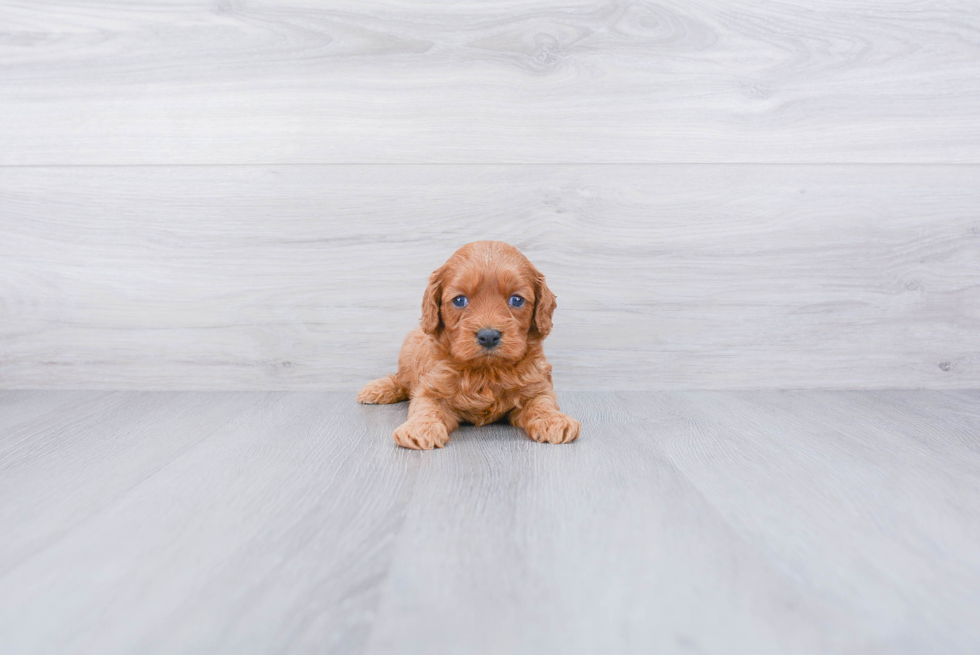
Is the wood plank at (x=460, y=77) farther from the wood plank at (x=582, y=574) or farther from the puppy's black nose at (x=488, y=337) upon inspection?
the wood plank at (x=582, y=574)

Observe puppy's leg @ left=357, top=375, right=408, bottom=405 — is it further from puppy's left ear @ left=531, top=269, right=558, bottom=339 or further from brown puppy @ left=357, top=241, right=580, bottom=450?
puppy's left ear @ left=531, top=269, right=558, bottom=339

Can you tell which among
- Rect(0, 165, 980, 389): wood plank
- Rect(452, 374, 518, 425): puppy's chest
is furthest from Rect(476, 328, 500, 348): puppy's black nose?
Rect(0, 165, 980, 389): wood plank

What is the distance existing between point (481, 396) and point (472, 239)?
559 millimetres

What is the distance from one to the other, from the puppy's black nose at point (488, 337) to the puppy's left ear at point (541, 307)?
14 centimetres

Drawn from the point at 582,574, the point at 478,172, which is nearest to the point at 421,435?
the point at 582,574

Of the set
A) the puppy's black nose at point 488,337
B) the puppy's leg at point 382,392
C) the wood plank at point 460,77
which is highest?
the wood plank at point 460,77

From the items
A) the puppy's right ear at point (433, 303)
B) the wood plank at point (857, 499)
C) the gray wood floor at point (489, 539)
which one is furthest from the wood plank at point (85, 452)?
the wood plank at point (857, 499)

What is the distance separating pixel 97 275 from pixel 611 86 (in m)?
1.55

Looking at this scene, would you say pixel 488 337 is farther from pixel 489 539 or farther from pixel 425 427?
pixel 489 539

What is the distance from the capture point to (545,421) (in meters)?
1.24

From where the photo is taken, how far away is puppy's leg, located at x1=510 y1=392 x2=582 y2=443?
1209 millimetres

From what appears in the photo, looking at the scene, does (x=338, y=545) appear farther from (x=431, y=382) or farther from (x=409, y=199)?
(x=409, y=199)

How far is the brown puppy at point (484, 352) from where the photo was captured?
1191 millimetres

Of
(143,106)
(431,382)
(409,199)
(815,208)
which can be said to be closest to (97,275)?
(143,106)
